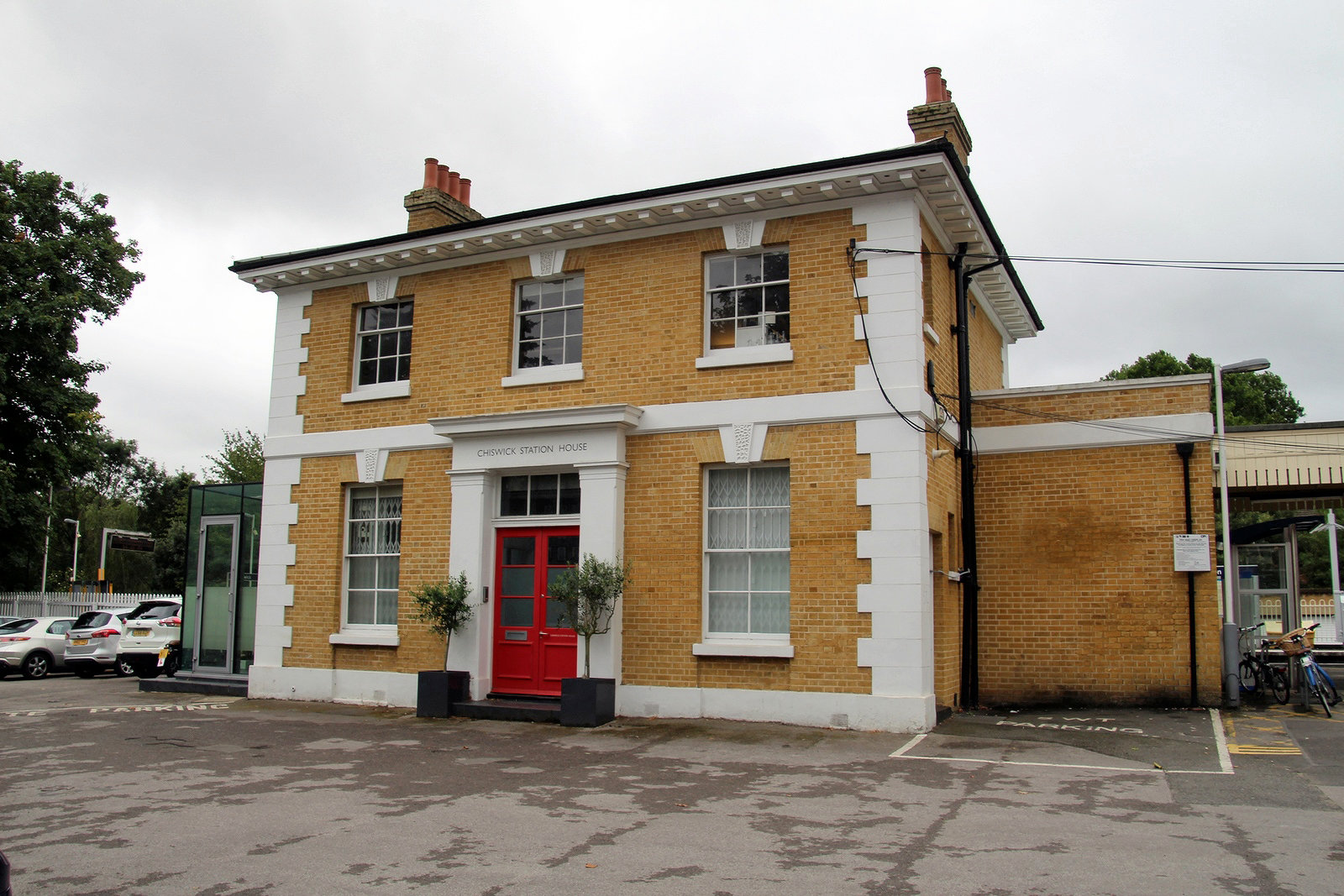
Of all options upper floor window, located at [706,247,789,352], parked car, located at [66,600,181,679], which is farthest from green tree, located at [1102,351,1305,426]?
parked car, located at [66,600,181,679]

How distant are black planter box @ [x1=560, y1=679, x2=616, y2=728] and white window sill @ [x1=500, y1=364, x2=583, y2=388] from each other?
3.96m

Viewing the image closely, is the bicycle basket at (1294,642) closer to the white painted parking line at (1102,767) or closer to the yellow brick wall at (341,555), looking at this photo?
the white painted parking line at (1102,767)

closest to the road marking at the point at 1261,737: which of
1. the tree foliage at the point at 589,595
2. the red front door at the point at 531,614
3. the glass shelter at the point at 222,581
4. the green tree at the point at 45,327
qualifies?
the tree foliage at the point at 589,595

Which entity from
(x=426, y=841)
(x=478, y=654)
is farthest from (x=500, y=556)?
(x=426, y=841)

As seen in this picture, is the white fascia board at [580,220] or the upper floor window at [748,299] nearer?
the white fascia board at [580,220]

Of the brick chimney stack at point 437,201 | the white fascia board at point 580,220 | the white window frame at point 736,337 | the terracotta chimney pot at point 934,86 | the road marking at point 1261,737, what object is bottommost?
the road marking at point 1261,737

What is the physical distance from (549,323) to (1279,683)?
1083 centimetres

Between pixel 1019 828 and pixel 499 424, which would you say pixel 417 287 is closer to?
pixel 499 424

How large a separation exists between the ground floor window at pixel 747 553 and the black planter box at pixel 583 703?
1.51 metres

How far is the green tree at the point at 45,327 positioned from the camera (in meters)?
25.2

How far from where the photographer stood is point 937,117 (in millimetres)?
14422

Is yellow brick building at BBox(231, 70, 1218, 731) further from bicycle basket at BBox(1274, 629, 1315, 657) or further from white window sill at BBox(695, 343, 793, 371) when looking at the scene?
bicycle basket at BBox(1274, 629, 1315, 657)

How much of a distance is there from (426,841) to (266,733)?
5.90 m

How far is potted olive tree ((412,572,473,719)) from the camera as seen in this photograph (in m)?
13.0
